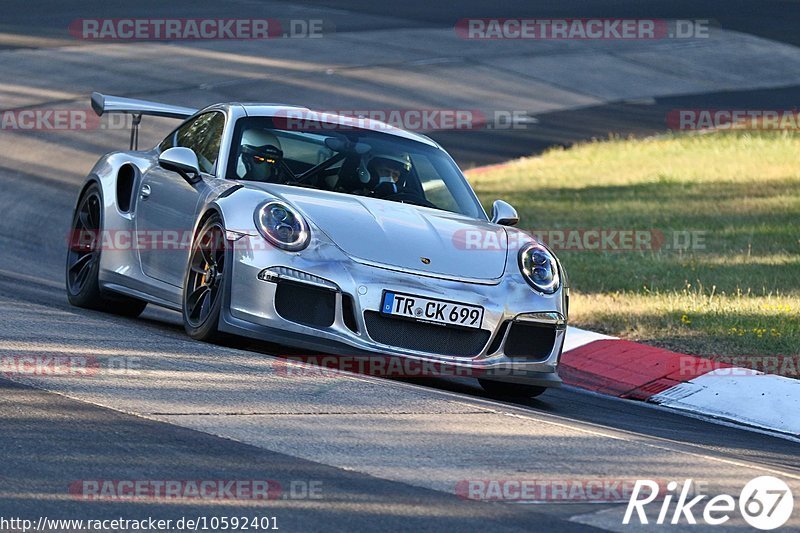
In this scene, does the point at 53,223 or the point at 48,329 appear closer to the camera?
the point at 48,329

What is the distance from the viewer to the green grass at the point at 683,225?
10109mm

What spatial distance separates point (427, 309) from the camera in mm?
7094

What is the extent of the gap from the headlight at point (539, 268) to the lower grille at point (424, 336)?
434mm

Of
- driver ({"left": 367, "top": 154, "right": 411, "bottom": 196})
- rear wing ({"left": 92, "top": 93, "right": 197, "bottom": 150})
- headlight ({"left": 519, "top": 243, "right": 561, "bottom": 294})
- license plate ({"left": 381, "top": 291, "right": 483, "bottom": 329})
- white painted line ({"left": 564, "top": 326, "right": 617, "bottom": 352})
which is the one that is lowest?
white painted line ({"left": 564, "top": 326, "right": 617, "bottom": 352})

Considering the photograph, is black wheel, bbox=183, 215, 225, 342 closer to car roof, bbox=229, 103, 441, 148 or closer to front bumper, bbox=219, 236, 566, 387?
front bumper, bbox=219, 236, 566, 387

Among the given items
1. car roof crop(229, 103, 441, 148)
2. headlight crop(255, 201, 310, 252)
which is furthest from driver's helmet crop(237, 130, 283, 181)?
headlight crop(255, 201, 310, 252)

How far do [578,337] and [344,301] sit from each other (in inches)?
119

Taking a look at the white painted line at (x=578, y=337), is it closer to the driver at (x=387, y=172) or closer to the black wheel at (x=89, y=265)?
the driver at (x=387, y=172)

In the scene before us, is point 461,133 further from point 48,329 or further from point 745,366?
point 48,329

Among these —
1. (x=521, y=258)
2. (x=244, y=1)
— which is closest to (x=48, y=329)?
(x=521, y=258)

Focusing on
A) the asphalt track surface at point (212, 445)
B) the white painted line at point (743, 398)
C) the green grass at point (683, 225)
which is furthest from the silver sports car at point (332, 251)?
the green grass at point (683, 225)

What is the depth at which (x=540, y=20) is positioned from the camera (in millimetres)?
32500

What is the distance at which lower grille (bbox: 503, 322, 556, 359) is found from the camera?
7367mm

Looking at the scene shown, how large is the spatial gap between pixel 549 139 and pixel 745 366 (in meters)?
12.3
